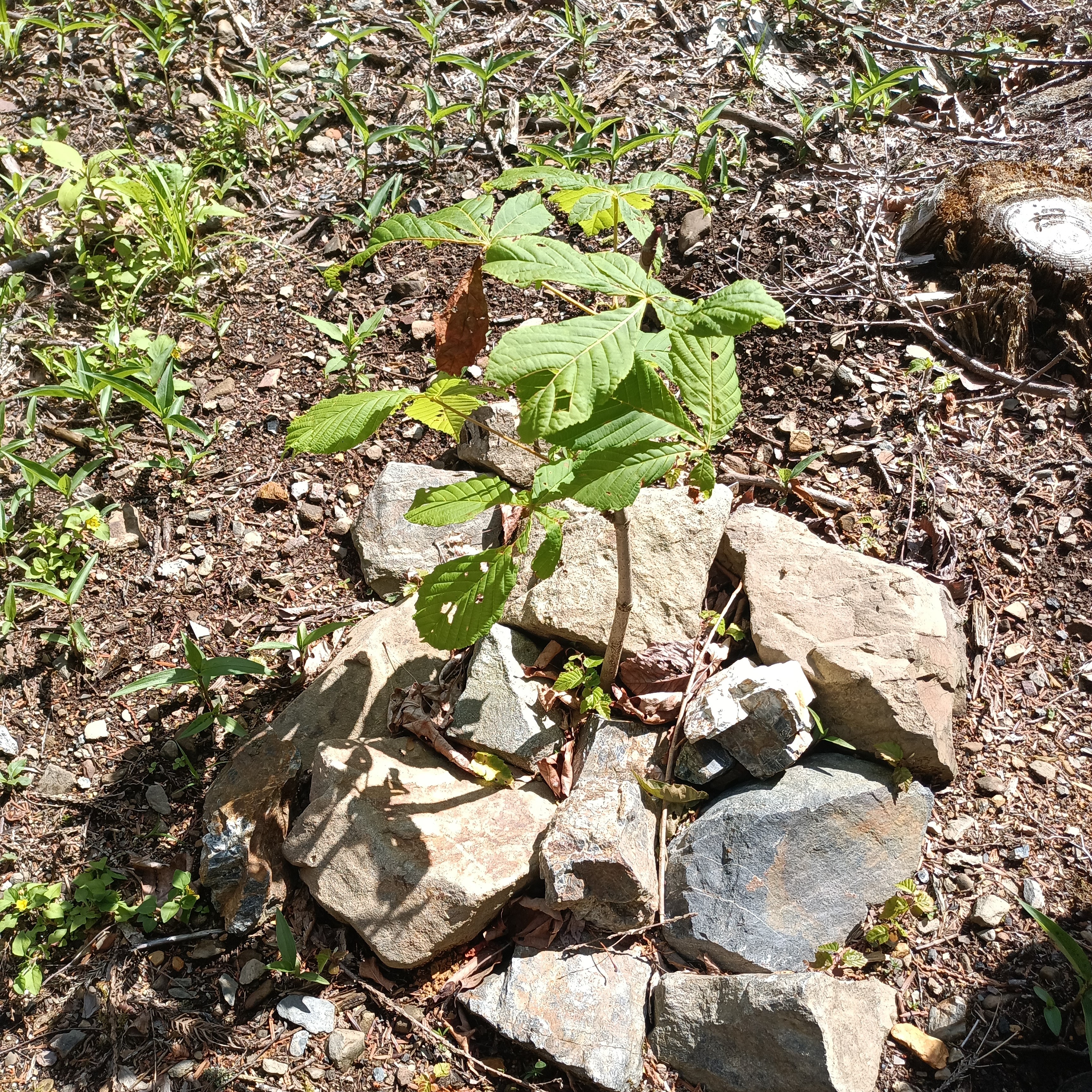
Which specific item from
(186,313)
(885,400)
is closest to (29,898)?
(186,313)

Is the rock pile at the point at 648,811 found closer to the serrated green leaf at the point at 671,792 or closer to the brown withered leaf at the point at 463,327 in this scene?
the serrated green leaf at the point at 671,792

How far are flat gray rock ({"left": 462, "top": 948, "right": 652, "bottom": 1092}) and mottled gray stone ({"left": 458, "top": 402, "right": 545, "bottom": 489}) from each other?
→ 139cm

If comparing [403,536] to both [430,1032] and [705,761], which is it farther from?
[430,1032]

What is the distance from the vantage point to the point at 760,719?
2092 millimetres

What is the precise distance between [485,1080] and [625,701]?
96cm

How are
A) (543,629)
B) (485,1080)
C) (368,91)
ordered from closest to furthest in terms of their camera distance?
(485,1080) → (543,629) → (368,91)

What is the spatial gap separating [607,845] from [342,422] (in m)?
1.14

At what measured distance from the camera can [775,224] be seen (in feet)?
11.0

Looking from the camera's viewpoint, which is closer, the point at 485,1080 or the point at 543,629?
the point at 485,1080

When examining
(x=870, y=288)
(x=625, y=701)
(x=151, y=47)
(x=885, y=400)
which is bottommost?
(x=625, y=701)

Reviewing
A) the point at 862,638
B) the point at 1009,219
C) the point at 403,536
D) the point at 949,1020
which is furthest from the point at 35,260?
the point at 949,1020

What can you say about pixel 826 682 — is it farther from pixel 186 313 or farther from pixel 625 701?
pixel 186 313

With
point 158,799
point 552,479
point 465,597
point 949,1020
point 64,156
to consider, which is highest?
point 64,156

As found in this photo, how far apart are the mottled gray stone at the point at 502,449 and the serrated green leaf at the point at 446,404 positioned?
2.99 ft
